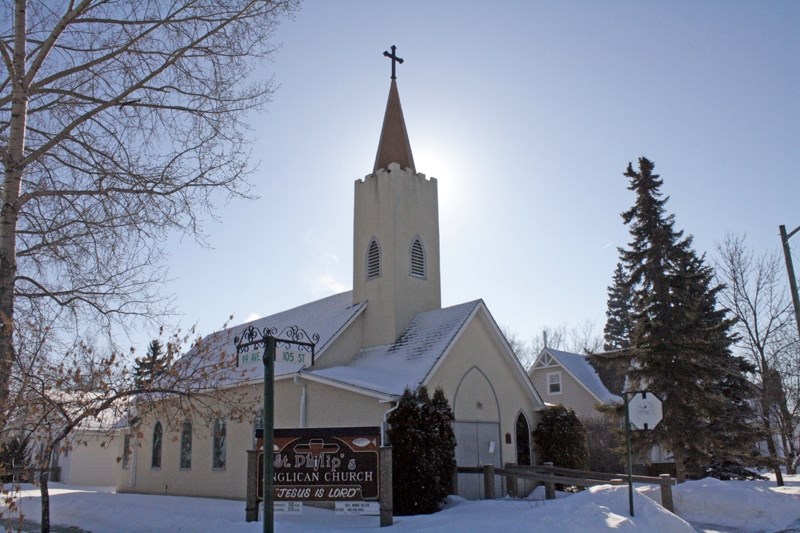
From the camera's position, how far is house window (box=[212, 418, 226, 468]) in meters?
22.2

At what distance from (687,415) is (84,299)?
18.2 m

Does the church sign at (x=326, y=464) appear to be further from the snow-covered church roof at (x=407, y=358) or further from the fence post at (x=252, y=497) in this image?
the snow-covered church roof at (x=407, y=358)

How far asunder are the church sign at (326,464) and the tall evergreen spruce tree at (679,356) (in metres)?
12.5

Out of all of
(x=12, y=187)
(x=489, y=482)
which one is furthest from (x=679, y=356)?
(x=12, y=187)

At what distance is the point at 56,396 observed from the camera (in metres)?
10.1

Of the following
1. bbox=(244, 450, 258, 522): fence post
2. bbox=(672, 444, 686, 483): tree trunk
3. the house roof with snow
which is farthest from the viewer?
the house roof with snow

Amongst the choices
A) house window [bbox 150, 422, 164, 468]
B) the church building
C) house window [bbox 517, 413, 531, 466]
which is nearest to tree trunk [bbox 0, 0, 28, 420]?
the church building

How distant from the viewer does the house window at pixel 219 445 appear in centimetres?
2222

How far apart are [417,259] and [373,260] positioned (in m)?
1.48

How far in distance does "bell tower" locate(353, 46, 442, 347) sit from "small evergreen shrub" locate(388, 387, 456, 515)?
16.2 feet

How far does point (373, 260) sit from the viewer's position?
915 inches

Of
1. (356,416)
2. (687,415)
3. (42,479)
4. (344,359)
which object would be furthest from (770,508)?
(42,479)

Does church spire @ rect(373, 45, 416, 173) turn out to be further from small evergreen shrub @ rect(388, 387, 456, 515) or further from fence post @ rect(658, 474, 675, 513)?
fence post @ rect(658, 474, 675, 513)

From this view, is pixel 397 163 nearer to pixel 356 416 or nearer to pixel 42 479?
pixel 356 416
